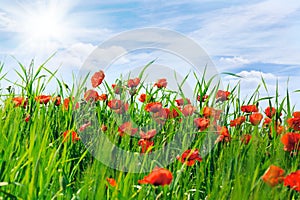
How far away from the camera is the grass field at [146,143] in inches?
74.1

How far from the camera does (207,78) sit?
3.22m

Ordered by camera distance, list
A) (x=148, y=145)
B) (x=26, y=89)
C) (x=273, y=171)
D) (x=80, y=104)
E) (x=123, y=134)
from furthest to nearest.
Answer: (x=26, y=89)
(x=80, y=104)
(x=123, y=134)
(x=148, y=145)
(x=273, y=171)

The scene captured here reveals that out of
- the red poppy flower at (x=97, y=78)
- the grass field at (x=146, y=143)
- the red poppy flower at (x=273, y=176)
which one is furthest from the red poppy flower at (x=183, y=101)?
the red poppy flower at (x=273, y=176)

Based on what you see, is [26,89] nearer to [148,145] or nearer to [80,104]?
[80,104]

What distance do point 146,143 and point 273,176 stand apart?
0.76m

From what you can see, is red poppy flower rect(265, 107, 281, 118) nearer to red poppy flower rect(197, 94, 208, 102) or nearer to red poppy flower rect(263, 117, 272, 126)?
red poppy flower rect(263, 117, 272, 126)

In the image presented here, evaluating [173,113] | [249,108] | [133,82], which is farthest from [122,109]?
[249,108]

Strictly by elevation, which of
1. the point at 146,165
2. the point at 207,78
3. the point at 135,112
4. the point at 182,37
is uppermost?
the point at 182,37

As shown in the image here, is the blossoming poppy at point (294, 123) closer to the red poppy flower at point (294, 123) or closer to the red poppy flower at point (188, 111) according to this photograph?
the red poppy flower at point (294, 123)

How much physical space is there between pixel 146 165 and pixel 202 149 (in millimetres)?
433

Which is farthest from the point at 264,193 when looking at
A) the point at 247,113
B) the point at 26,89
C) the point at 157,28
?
the point at 26,89

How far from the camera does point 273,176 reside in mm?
1694

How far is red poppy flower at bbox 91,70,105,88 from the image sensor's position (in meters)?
3.19

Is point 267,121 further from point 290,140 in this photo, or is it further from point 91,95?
point 91,95
